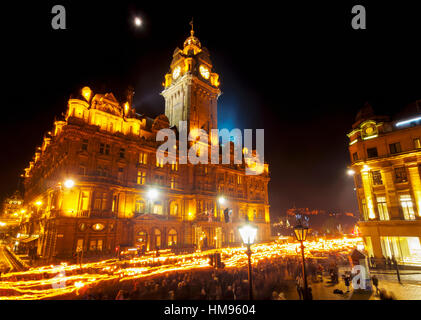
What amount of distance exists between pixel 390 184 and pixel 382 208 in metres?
3.17

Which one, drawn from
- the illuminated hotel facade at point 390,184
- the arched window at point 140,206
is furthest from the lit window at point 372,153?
the arched window at point 140,206

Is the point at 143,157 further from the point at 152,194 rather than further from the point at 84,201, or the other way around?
the point at 84,201

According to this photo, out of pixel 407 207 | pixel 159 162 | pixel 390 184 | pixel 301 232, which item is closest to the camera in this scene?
pixel 301 232

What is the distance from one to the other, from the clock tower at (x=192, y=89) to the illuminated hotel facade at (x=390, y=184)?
118 feet

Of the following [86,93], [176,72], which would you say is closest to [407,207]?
[86,93]

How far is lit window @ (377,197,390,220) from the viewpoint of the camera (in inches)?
1088

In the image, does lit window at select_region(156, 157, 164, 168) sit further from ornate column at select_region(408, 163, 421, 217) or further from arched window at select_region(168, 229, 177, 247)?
ornate column at select_region(408, 163, 421, 217)

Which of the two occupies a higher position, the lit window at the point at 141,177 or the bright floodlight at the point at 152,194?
the lit window at the point at 141,177

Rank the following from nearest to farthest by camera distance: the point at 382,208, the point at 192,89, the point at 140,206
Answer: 1. the point at 382,208
2. the point at 140,206
3. the point at 192,89

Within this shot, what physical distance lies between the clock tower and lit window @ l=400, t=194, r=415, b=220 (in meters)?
41.0

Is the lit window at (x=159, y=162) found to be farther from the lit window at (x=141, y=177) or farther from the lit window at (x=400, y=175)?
the lit window at (x=400, y=175)

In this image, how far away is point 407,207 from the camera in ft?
86.5

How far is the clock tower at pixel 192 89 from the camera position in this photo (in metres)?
58.4
